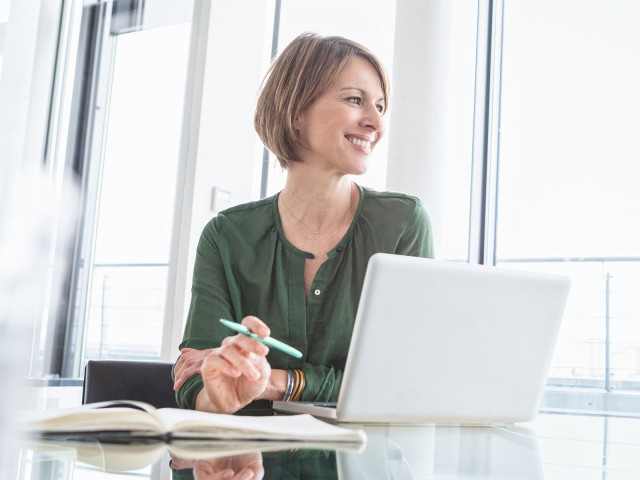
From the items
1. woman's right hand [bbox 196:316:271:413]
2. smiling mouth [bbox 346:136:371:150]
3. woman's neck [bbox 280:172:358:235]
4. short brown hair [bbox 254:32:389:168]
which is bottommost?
woman's right hand [bbox 196:316:271:413]

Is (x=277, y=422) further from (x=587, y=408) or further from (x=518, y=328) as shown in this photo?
(x=587, y=408)

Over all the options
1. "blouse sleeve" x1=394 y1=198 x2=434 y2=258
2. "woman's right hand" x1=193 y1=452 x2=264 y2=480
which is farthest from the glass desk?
"blouse sleeve" x1=394 y1=198 x2=434 y2=258

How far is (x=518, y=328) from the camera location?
1.00m

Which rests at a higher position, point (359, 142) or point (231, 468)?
point (359, 142)

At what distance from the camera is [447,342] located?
0.96m

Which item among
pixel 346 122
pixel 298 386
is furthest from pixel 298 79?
pixel 298 386

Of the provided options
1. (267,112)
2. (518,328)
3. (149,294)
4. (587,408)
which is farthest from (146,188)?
(518,328)

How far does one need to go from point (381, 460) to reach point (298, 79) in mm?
1177

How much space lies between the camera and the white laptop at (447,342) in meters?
0.93

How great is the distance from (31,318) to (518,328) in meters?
0.91

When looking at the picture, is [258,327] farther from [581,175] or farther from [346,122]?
[581,175]

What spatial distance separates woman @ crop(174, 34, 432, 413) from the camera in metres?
1.46

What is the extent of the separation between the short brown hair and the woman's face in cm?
2

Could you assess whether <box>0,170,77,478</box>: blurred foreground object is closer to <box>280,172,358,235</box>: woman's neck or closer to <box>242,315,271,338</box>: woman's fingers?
<box>242,315,271,338</box>: woman's fingers
